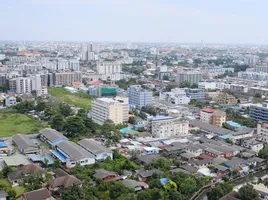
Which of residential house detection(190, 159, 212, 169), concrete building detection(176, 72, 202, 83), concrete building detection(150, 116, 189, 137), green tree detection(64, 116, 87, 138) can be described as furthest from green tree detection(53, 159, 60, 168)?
concrete building detection(176, 72, 202, 83)

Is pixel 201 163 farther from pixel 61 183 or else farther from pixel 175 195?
pixel 61 183

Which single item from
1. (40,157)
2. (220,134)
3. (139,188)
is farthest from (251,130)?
(40,157)

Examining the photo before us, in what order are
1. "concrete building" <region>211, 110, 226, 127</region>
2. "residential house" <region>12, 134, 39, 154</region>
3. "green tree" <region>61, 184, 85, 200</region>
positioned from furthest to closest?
"concrete building" <region>211, 110, 226, 127</region> < "residential house" <region>12, 134, 39, 154</region> < "green tree" <region>61, 184, 85, 200</region>

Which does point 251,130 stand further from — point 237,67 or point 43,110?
point 237,67

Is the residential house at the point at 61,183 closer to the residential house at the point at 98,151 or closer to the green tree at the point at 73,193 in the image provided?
the green tree at the point at 73,193

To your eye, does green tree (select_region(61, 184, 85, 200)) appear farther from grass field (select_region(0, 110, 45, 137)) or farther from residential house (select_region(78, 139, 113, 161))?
grass field (select_region(0, 110, 45, 137))

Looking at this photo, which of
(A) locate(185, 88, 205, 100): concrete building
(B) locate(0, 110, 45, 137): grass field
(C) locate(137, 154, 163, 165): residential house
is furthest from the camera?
(A) locate(185, 88, 205, 100): concrete building
